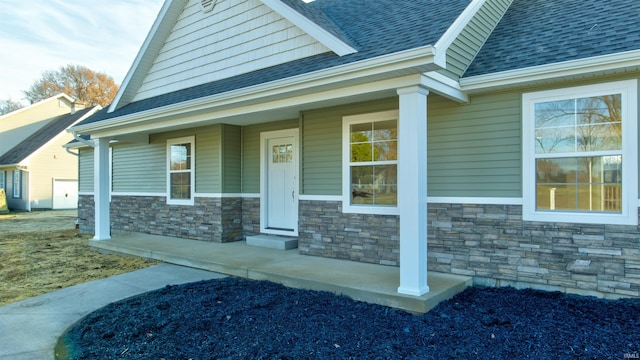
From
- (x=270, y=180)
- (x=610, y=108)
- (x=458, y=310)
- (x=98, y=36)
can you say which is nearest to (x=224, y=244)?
(x=270, y=180)

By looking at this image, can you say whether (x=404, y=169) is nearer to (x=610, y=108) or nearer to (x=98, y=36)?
(x=610, y=108)

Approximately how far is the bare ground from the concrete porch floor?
51cm

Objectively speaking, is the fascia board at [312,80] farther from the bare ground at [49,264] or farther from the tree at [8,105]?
the tree at [8,105]

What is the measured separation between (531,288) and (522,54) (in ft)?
9.29

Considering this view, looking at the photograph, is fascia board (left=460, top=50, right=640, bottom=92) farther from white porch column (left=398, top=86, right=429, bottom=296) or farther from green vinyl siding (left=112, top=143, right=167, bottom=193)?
green vinyl siding (left=112, top=143, right=167, bottom=193)

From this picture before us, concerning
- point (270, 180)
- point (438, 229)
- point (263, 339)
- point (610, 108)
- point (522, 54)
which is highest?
point (522, 54)

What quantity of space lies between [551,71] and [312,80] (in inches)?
104

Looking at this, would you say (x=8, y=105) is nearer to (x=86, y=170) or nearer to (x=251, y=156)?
(x=86, y=170)

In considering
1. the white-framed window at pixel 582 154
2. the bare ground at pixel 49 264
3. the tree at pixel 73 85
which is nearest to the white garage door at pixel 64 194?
the bare ground at pixel 49 264

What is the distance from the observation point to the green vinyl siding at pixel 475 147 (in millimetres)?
4832

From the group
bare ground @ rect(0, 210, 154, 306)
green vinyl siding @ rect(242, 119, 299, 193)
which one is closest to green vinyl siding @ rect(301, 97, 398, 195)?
green vinyl siding @ rect(242, 119, 299, 193)

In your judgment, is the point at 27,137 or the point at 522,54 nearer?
the point at 522,54

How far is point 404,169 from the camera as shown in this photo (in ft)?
13.9

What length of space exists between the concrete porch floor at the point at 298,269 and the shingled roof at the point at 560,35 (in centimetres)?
271
